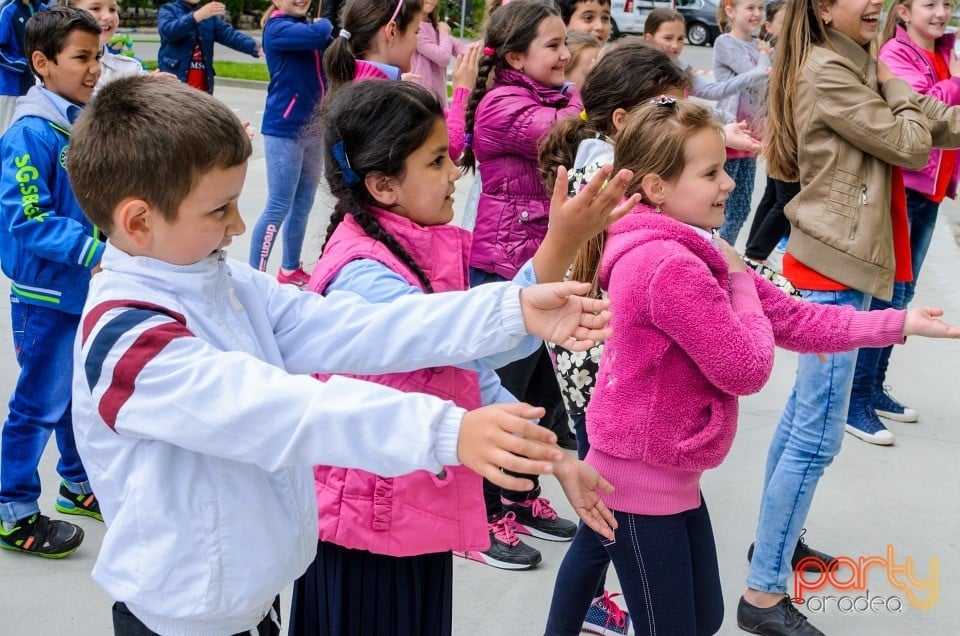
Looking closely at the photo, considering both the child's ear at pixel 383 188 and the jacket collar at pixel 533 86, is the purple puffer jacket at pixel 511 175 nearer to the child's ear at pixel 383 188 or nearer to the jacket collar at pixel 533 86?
the jacket collar at pixel 533 86

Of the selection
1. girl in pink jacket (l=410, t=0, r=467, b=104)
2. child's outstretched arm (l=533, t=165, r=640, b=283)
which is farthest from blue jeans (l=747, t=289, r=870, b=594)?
girl in pink jacket (l=410, t=0, r=467, b=104)

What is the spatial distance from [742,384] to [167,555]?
1.19 m

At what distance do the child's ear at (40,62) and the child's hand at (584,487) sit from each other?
228 centimetres

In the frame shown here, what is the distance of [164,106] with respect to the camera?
1628mm

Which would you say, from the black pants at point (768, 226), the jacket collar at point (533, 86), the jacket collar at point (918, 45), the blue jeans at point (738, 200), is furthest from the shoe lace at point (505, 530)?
the blue jeans at point (738, 200)

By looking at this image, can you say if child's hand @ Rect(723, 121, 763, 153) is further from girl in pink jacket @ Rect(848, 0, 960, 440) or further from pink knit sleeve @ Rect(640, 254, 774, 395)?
girl in pink jacket @ Rect(848, 0, 960, 440)

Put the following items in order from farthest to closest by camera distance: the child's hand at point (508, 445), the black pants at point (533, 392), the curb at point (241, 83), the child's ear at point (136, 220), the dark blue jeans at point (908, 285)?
the curb at point (241, 83), the dark blue jeans at point (908, 285), the black pants at point (533, 392), the child's ear at point (136, 220), the child's hand at point (508, 445)

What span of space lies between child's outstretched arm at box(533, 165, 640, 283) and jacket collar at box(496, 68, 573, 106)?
212 cm

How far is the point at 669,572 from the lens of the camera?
7.41ft

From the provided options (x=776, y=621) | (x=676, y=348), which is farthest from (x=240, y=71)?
(x=676, y=348)

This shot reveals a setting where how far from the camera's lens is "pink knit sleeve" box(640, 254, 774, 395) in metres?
2.11

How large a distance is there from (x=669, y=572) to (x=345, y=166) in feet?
3.79

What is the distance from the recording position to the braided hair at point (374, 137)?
2240 mm

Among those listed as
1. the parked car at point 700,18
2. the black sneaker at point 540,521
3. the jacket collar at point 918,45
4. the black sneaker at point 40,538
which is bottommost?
the parked car at point 700,18
